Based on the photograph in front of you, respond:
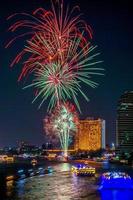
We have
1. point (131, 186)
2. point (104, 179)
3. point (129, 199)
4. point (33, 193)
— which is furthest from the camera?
point (104, 179)

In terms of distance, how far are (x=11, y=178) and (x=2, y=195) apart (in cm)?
2642

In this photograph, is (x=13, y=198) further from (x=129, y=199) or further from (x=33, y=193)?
(x=129, y=199)

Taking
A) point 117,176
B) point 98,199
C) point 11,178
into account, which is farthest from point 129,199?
point 11,178

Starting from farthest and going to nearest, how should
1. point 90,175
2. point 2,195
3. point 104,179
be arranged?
point 90,175 < point 104,179 < point 2,195

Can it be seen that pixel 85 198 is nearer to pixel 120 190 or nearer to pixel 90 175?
pixel 120 190

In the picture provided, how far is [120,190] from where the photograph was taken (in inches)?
2373

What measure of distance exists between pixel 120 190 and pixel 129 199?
32.9 ft

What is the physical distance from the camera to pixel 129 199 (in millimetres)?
50281

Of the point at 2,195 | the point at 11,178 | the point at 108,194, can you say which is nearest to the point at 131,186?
the point at 108,194

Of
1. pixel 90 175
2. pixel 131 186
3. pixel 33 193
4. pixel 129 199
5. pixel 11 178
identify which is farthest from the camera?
pixel 90 175

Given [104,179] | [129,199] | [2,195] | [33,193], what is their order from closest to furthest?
[129,199] < [2,195] < [33,193] < [104,179]

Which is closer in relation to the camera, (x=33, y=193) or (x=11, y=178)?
(x=33, y=193)

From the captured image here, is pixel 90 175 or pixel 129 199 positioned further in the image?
pixel 90 175

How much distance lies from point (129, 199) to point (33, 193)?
11.4 metres
